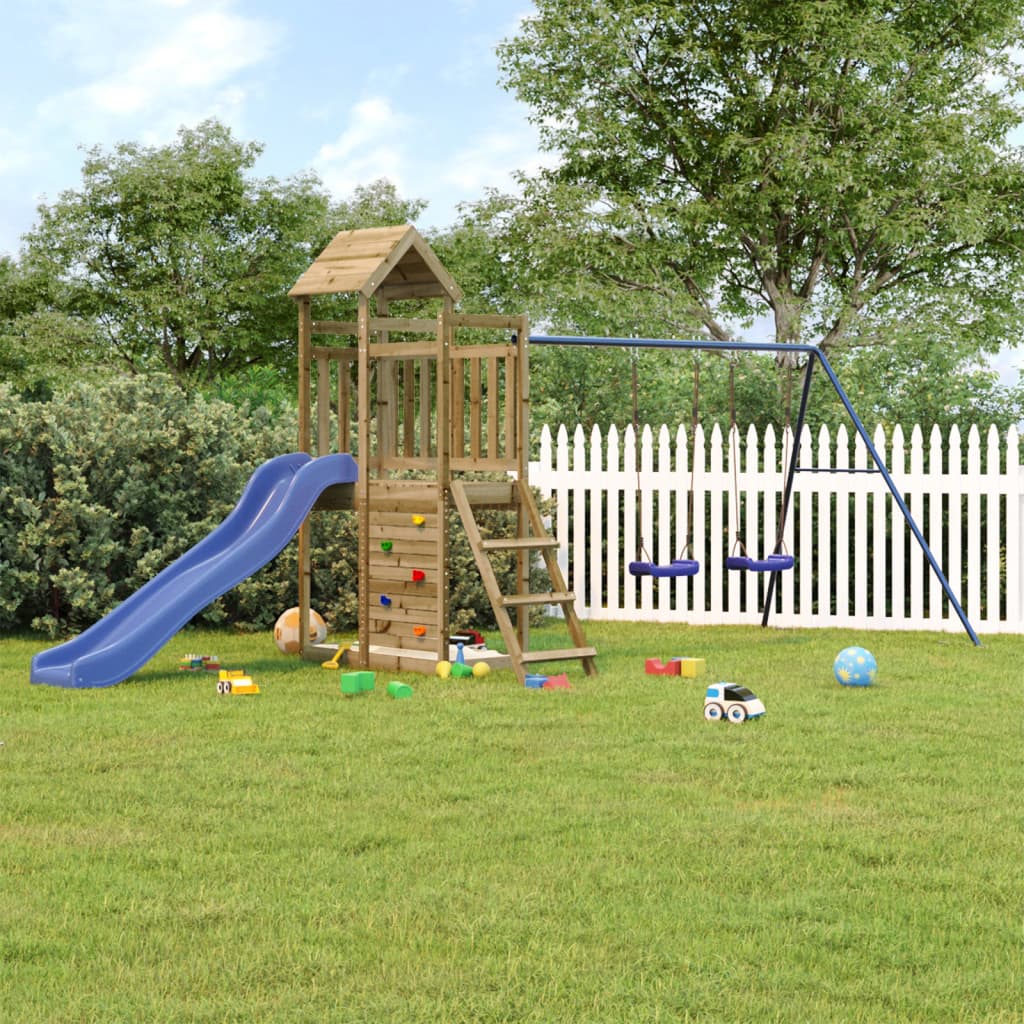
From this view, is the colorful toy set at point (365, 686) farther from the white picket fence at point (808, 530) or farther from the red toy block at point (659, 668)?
the white picket fence at point (808, 530)

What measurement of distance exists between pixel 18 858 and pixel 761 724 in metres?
3.86

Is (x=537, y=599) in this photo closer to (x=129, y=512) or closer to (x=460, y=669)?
(x=460, y=669)

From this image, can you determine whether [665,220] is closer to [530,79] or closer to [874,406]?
[530,79]

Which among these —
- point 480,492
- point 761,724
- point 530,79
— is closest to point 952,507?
point 480,492

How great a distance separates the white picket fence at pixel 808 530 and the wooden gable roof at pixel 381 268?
2573 mm

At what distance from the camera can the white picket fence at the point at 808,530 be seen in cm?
1186

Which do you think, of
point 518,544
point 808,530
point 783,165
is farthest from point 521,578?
point 783,165

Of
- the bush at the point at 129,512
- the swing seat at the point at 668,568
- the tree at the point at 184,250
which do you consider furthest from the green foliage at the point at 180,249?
the swing seat at the point at 668,568

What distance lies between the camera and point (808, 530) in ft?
40.2

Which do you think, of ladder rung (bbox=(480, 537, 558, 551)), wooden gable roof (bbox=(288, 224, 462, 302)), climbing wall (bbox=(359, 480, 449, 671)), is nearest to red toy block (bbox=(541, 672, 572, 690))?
ladder rung (bbox=(480, 537, 558, 551))

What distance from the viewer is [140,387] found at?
38.8 ft

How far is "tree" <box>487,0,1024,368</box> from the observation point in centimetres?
2408

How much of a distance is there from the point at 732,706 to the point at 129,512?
20.0 feet

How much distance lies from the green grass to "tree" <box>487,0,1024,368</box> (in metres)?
17.0
